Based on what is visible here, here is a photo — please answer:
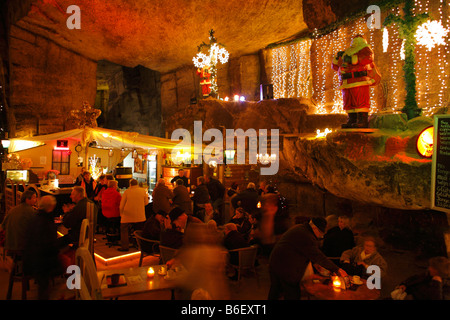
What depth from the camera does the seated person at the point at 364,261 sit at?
3.72 m

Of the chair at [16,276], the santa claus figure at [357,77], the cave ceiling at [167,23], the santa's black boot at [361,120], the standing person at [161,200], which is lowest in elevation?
the chair at [16,276]

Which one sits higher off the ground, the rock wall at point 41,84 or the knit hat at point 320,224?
the rock wall at point 41,84

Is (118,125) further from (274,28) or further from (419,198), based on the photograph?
(419,198)

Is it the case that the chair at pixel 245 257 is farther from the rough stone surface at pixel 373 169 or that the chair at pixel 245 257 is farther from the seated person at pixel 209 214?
the rough stone surface at pixel 373 169

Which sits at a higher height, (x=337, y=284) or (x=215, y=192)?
(x=215, y=192)

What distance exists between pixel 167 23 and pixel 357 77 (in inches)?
360

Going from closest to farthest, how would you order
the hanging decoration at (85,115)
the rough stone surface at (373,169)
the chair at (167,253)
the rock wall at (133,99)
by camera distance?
the chair at (167,253) < the rough stone surface at (373,169) < the hanging decoration at (85,115) < the rock wall at (133,99)

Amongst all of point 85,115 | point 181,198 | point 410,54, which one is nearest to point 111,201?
point 181,198

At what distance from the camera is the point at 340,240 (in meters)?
4.34

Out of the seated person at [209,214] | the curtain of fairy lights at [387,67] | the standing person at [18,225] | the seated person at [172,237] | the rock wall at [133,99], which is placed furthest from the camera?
the rock wall at [133,99]

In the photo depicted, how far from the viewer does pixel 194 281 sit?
304 cm

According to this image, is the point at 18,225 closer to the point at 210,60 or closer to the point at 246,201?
the point at 246,201

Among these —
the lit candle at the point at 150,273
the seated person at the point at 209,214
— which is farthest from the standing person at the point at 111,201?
the lit candle at the point at 150,273

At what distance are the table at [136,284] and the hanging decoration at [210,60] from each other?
10315mm
